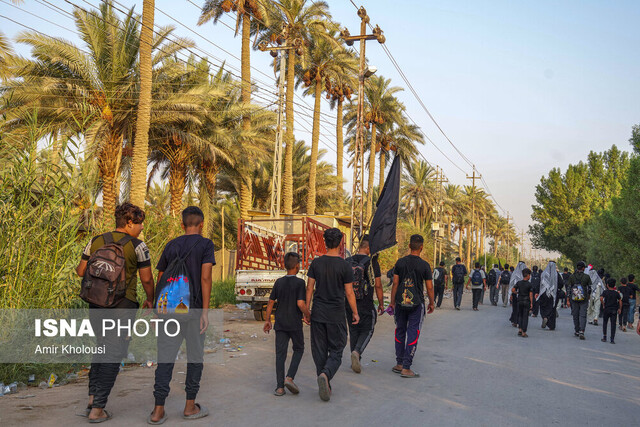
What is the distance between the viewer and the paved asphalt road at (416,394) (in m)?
5.52

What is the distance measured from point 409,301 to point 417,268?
0.51m

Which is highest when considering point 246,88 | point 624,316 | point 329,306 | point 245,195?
point 246,88

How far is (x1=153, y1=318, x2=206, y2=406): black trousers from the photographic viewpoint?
5.14 meters

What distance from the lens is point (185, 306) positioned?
5.22 meters

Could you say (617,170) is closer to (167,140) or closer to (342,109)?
(342,109)

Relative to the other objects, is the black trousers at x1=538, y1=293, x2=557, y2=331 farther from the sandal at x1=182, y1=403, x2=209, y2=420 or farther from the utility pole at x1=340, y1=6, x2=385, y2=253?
the sandal at x1=182, y1=403, x2=209, y2=420

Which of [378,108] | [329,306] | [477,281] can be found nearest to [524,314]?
[477,281]

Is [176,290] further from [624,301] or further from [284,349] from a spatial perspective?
[624,301]

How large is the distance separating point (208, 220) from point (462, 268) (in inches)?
523

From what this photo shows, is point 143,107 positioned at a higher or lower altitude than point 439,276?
higher

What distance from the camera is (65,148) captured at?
709 centimetres

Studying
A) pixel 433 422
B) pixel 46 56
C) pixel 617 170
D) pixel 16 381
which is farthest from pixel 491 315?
pixel 617 170

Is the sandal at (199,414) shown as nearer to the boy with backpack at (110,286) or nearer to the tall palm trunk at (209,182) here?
the boy with backpack at (110,286)

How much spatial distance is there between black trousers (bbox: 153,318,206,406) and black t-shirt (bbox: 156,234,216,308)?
26cm
